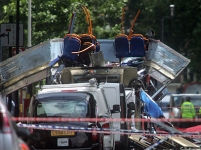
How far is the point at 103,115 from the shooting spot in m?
14.9

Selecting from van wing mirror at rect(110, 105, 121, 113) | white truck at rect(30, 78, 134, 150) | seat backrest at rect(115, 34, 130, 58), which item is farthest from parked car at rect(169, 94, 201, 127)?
van wing mirror at rect(110, 105, 121, 113)

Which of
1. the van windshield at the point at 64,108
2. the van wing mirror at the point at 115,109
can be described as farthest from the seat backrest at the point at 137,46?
the van windshield at the point at 64,108

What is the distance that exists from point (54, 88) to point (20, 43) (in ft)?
18.1

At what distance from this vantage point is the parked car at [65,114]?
14.2 meters

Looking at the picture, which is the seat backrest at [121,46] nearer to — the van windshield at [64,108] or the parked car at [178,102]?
the van windshield at [64,108]

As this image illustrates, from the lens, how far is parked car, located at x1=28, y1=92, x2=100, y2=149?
46.5ft

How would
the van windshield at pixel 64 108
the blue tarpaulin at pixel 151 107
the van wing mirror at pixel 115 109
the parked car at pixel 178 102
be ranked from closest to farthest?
the van windshield at pixel 64 108 → the van wing mirror at pixel 115 109 → the blue tarpaulin at pixel 151 107 → the parked car at pixel 178 102

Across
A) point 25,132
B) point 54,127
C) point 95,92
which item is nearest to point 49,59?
point 95,92

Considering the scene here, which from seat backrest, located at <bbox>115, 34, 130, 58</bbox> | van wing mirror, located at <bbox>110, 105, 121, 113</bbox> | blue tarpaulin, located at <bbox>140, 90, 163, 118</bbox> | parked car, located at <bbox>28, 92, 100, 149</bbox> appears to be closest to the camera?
parked car, located at <bbox>28, 92, 100, 149</bbox>

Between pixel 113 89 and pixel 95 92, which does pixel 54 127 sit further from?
pixel 113 89

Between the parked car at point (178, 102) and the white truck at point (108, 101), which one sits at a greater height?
the white truck at point (108, 101)

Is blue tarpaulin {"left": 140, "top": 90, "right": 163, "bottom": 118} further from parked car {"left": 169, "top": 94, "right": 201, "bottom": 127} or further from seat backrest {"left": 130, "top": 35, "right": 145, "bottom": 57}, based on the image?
parked car {"left": 169, "top": 94, "right": 201, "bottom": 127}

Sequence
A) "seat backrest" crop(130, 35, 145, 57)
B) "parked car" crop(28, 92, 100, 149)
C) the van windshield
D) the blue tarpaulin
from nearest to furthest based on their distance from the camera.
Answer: "parked car" crop(28, 92, 100, 149)
the van windshield
the blue tarpaulin
"seat backrest" crop(130, 35, 145, 57)

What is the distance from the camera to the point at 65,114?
14.6 metres
